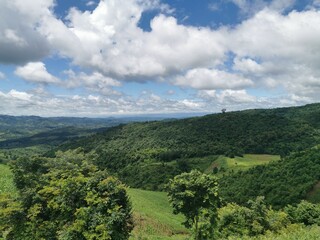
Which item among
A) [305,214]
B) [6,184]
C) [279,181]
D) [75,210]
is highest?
[75,210]

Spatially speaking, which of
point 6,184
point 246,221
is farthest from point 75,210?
point 6,184

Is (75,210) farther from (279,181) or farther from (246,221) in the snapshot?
(279,181)

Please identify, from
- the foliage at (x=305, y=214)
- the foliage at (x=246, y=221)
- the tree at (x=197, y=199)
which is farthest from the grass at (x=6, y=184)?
the foliage at (x=305, y=214)

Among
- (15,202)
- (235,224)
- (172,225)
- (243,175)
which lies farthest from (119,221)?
(243,175)

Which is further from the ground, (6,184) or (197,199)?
(197,199)

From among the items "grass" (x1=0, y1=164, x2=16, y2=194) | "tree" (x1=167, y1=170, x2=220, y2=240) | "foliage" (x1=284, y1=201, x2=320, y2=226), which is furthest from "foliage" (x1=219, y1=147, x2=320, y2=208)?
"tree" (x1=167, y1=170, x2=220, y2=240)

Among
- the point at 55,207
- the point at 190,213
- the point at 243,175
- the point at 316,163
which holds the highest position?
the point at 55,207

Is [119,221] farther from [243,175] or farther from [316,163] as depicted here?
[243,175]

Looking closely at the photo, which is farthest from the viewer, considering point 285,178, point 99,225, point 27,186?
point 285,178

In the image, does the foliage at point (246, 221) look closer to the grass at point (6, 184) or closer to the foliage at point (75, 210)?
the foliage at point (75, 210)
